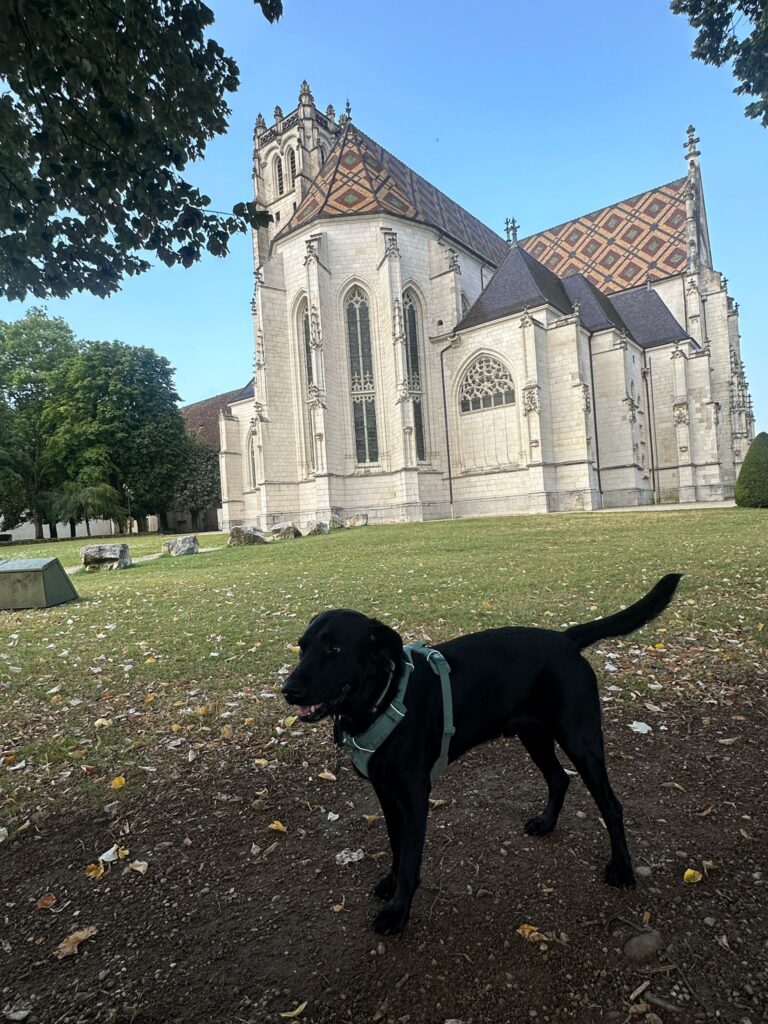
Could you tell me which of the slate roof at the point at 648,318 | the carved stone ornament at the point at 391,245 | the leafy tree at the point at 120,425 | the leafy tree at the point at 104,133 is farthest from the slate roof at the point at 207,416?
the leafy tree at the point at 104,133

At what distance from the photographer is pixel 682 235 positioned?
35.4m

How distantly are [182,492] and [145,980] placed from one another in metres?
43.0

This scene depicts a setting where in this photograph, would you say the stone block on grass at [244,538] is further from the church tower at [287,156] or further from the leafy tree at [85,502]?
the church tower at [287,156]

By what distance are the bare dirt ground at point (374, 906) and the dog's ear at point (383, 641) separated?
104cm

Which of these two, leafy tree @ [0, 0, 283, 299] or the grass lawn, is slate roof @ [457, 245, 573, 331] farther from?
leafy tree @ [0, 0, 283, 299]

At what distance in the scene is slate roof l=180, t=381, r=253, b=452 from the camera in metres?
51.4

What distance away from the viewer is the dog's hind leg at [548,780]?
2537 millimetres

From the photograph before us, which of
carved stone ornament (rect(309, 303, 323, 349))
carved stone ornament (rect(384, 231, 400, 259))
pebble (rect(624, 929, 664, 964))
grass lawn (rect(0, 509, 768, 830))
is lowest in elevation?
pebble (rect(624, 929, 664, 964))

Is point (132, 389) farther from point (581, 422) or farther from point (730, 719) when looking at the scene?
point (730, 719)

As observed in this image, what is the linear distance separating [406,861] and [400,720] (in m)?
0.51

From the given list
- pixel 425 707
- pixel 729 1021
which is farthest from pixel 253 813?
pixel 729 1021

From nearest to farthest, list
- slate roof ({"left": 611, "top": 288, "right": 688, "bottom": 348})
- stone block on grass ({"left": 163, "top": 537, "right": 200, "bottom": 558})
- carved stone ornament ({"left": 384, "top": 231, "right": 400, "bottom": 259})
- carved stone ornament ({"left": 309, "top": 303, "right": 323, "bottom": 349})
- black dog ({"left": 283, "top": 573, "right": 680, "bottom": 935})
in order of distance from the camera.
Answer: black dog ({"left": 283, "top": 573, "right": 680, "bottom": 935}), stone block on grass ({"left": 163, "top": 537, "right": 200, "bottom": 558}), carved stone ornament ({"left": 384, "top": 231, "right": 400, "bottom": 259}), carved stone ornament ({"left": 309, "top": 303, "right": 323, "bottom": 349}), slate roof ({"left": 611, "top": 288, "right": 688, "bottom": 348})

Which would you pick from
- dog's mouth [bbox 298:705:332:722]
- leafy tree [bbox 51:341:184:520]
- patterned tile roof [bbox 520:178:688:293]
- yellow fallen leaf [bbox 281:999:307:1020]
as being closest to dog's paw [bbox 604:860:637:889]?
yellow fallen leaf [bbox 281:999:307:1020]

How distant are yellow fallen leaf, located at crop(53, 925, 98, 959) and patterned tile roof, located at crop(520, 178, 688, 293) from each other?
41.9 metres
